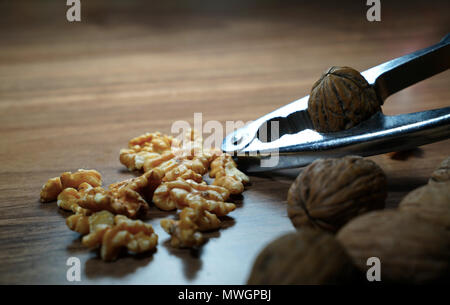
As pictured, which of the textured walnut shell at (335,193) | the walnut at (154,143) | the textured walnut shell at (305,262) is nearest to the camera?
the textured walnut shell at (305,262)

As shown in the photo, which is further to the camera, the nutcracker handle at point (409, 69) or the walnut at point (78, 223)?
the nutcracker handle at point (409, 69)

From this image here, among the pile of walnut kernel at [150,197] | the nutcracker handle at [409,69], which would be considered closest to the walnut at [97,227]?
the pile of walnut kernel at [150,197]

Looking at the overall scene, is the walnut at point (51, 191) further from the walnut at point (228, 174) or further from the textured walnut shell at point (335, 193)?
the textured walnut shell at point (335, 193)

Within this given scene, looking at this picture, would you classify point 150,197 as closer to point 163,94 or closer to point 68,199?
point 68,199

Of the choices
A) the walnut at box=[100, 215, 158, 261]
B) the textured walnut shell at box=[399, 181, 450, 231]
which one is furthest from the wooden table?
the textured walnut shell at box=[399, 181, 450, 231]

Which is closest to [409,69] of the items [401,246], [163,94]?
[401,246]

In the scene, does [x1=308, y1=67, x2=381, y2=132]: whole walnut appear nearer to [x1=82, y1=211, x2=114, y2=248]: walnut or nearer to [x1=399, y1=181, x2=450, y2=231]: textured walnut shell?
[x1=399, y1=181, x2=450, y2=231]: textured walnut shell

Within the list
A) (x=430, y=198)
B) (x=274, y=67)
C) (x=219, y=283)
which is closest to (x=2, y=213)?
(x=219, y=283)
